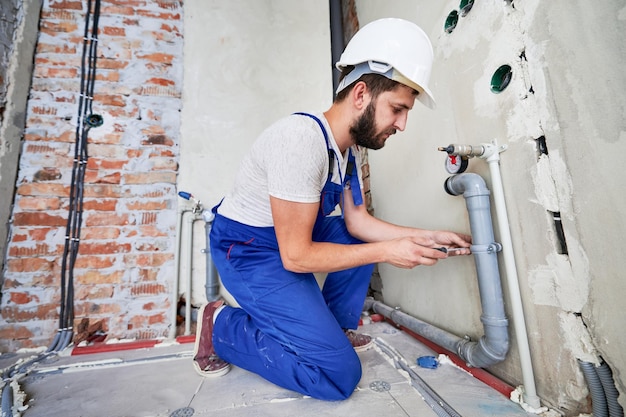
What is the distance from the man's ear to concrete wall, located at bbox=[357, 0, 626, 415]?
35cm

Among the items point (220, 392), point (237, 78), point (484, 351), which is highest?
point (237, 78)

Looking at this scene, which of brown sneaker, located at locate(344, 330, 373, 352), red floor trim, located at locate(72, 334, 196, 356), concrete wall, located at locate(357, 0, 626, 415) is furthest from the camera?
red floor trim, located at locate(72, 334, 196, 356)

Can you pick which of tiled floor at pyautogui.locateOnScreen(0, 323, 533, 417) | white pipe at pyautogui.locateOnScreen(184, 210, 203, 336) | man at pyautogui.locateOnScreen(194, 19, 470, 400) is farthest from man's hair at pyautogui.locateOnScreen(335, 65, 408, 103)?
white pipe at pyautogui.locateOnScreen(184, 210, 203, 336)

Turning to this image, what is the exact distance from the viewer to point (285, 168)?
2.71 feet

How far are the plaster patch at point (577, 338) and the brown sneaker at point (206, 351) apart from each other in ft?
3.42

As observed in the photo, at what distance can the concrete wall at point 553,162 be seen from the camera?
61 centimetres

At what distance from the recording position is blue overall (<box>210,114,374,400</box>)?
2.88ft

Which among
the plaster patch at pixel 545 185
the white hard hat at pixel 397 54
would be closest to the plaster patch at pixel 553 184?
the plaster patch at pixel 545 185

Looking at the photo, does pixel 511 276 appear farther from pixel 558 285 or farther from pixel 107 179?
pixel 107 179

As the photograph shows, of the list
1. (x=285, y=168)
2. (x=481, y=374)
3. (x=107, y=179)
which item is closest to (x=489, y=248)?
(x=481, y=374)

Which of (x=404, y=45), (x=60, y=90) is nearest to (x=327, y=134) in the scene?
(x=404, y=45)

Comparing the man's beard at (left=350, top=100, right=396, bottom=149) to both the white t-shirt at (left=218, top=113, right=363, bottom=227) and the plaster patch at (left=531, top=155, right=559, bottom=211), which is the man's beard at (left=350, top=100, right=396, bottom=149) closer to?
the white t-shirt at (left=218, top=113, right=363, bottom=227)

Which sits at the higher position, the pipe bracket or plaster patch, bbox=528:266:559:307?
the pipe bracket

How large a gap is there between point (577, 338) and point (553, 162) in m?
0.43
